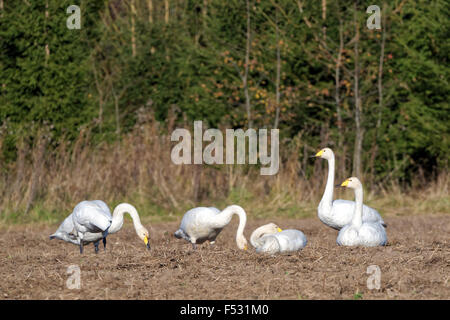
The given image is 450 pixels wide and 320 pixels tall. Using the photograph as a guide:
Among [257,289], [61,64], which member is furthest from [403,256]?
[61,64]

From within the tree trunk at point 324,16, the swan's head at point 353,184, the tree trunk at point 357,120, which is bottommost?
the swan's head at point 353,184

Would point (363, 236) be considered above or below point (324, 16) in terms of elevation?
below

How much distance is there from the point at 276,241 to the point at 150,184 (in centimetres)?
630

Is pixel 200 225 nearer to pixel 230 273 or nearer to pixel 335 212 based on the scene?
pixel 335 212

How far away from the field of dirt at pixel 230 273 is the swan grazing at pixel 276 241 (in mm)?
133

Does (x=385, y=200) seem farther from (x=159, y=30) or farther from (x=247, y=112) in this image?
(x=159, y=30)

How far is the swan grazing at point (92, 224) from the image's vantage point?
8.36m

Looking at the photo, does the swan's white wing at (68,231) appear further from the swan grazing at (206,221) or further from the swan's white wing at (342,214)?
the swan's white wing at (342,214)

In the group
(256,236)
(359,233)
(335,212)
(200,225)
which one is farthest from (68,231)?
(359,233)

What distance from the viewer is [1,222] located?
1215 centimetres

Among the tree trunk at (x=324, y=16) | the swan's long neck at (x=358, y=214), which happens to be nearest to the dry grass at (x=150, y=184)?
the tree trunk at (x=324, y=16)

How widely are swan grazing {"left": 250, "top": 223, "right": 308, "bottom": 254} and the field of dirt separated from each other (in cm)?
13

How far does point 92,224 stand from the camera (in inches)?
330
